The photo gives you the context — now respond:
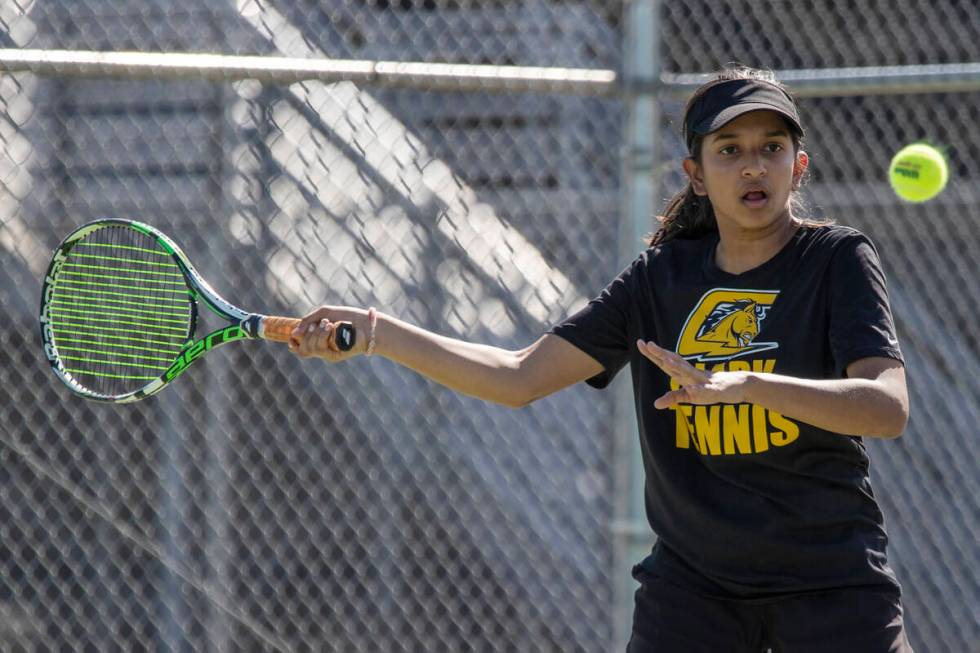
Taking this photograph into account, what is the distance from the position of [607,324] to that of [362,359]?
319 cm

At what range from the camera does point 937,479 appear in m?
6.55

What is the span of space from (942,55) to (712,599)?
592cm

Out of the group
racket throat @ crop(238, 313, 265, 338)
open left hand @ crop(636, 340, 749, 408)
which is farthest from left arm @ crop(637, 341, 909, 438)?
racket throat @ crop(238, 313, 265, 338)

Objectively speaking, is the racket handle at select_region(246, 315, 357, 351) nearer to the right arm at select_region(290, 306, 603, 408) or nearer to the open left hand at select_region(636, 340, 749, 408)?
the right arm at select_region(290, 306, 603, 408)

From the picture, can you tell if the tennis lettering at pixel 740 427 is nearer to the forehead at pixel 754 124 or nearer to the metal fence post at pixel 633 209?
the forehead at pixel 754 124

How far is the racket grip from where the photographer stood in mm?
2518

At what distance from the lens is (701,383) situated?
1.99 meters

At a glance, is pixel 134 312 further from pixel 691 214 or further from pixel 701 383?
pixel 701 383

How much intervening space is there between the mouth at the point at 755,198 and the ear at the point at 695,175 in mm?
158

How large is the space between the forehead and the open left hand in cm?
56

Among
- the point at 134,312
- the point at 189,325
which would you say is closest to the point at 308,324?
the point at 189,325

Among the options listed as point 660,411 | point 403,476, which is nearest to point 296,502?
point 403,476

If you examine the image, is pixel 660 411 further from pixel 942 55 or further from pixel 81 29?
pixel 942 55

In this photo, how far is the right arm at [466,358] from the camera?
8.36 feet
